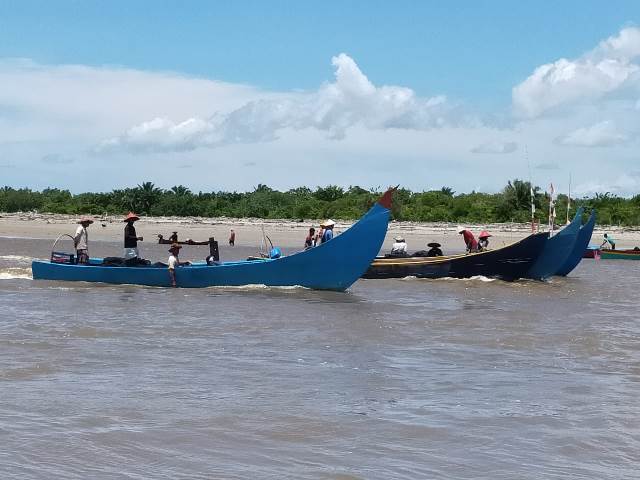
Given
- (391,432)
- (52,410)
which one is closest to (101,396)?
(52,410)

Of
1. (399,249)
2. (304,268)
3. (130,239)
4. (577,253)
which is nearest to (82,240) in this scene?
(130,239)

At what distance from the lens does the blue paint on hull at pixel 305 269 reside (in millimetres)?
16875

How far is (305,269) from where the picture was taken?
56.1 ft

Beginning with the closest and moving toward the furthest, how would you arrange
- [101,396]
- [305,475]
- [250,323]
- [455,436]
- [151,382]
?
[305,475] → [455,436] → [101,396] → [151,382] → [250,323]

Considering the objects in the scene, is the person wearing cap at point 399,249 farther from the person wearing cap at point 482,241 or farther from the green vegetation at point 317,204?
the green vegetation at point 317,204

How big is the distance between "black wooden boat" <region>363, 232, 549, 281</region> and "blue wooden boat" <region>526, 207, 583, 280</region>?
1.73 feet

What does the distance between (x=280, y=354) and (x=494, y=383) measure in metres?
2.57

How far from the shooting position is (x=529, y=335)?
1234 cm

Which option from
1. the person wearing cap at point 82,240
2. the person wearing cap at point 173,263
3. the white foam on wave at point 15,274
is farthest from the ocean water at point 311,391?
the white foam on wave at point 15,274

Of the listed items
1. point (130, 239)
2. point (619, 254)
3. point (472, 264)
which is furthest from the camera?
point (619, 254)

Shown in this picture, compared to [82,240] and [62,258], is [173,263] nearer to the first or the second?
[82,240]

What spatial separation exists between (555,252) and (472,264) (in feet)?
8.76

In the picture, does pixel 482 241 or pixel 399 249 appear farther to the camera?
pixel 482 241

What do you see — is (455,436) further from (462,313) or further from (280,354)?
(462,313)
